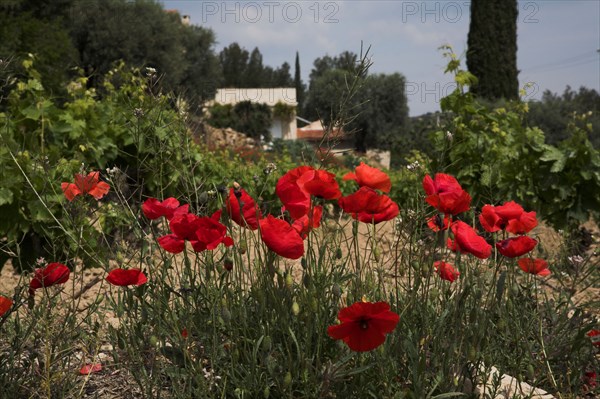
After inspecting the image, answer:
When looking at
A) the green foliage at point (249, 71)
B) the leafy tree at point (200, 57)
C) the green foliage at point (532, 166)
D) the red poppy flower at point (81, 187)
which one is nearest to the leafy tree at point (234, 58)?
the green foliage at point (249, 71)

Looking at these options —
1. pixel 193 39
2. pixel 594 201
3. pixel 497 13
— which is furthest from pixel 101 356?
pixel 193 39

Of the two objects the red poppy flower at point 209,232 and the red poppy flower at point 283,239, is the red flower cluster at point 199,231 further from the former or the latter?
the red poppy flower at point 283,239

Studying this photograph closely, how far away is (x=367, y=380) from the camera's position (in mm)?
1923

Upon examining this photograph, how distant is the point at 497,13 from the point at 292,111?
59.9 ft

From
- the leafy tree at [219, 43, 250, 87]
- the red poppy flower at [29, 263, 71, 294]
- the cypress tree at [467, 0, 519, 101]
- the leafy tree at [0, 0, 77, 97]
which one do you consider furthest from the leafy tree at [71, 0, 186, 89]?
the leafy tree at [219, 43, 250, 87]

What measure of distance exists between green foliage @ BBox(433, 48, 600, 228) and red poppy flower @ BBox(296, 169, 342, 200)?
4.22 meters

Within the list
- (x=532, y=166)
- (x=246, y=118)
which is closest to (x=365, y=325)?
(x=532, y=166)

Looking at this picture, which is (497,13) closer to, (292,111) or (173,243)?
(173,243)

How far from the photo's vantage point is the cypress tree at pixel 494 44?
16.3m

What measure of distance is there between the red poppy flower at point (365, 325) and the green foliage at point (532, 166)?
4.50m

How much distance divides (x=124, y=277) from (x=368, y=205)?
0.69m

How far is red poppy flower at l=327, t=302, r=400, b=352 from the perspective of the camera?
153cm

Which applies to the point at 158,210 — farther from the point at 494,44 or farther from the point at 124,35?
the point at 124,35

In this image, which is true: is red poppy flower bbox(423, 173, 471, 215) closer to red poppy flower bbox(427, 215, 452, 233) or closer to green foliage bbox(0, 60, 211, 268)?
red poppy flower bbox(427, 215, 452, 233)
